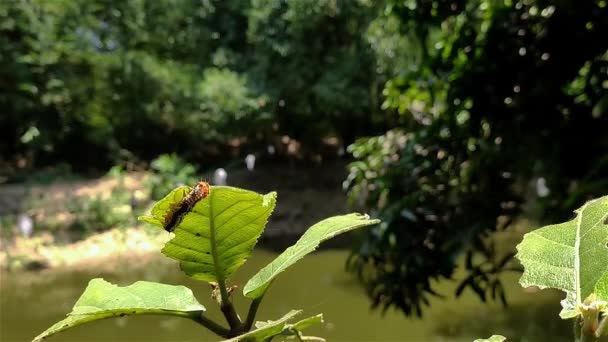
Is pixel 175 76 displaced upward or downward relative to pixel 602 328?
upward

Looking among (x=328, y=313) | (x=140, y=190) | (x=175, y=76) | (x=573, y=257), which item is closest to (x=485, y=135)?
(x=573, y=257)

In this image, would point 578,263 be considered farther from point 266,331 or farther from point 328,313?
point 328,313

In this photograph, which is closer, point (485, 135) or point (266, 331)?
point (266, 331)

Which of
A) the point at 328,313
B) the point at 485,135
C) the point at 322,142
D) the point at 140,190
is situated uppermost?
the point at 322,142

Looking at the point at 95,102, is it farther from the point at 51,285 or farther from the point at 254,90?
the point at 51,285

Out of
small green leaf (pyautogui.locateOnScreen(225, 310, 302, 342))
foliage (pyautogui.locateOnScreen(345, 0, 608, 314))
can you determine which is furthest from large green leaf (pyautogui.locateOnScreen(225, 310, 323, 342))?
foliage (pyautogui.locateOnScreen(345, 0, 608, 314))

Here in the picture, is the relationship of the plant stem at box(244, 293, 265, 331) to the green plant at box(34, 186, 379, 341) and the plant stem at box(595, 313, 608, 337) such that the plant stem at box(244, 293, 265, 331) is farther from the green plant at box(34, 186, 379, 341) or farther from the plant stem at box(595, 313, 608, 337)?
the plant stem at box(595, 313, 608, 337)

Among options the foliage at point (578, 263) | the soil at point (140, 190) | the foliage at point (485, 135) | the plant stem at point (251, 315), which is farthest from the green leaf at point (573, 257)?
the soil at point (140, 190)

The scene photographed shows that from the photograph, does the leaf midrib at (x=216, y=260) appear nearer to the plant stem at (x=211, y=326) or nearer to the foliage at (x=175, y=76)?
the plant stem at (x=211, y=326)
